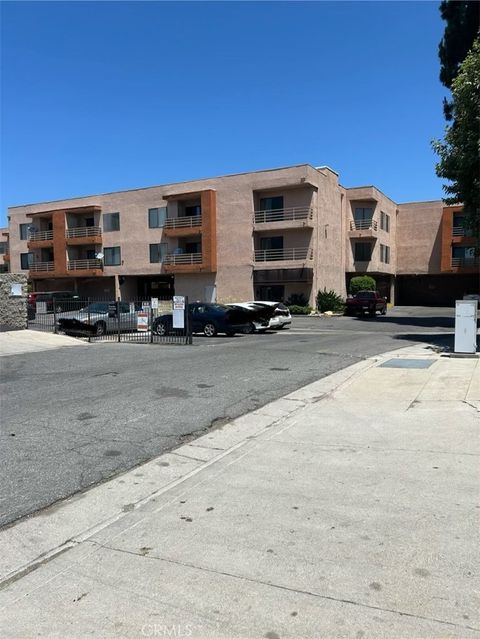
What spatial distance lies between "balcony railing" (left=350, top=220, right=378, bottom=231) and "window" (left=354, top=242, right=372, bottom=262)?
141 centimetres

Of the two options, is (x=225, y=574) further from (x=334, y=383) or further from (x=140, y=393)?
(x=334, y=383)

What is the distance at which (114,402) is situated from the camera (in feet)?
27.5

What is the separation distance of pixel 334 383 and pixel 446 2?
3172 centimetres

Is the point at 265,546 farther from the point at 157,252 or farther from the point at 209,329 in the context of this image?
the point at 157,252

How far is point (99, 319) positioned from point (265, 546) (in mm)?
19993

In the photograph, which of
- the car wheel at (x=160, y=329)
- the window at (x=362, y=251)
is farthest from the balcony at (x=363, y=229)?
the car wheel at (x=160, y=329)

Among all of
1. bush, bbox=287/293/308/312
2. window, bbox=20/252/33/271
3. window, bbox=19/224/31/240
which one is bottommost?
bush, bbox=287/293/308/312

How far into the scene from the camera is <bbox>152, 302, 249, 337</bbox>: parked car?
21625 mm

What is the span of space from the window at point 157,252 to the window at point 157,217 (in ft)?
5.66

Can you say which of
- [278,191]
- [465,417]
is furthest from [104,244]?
[465,417]

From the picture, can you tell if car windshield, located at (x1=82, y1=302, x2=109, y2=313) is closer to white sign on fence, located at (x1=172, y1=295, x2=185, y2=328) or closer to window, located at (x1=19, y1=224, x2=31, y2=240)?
white sign on fence, located at (x1=172, y1=295, x2=185, y2=328)

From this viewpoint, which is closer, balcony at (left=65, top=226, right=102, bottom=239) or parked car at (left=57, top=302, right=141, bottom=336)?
parked car at (left=57, top=302, right=141, bottom=336)

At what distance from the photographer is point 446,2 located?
31.7 meters

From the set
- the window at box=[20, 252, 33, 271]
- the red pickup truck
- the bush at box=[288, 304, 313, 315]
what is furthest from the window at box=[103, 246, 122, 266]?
the red pickup truck
